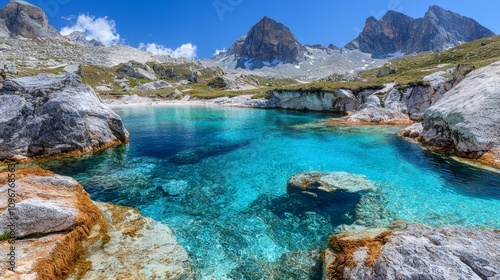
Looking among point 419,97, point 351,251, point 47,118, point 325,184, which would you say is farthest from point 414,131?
point 47,118

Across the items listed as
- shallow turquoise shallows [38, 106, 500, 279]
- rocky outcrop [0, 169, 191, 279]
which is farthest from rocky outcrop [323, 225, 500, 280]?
rocky outcrop [0, 169, 191, 279]

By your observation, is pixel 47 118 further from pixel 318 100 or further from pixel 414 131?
pixel 318 100

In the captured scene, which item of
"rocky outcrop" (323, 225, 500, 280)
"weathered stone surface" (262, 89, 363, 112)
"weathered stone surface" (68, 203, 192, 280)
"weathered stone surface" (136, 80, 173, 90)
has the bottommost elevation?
"weathered stone surface" (68, 203, 192, 280)

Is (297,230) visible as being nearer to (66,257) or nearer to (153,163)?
(66,257)

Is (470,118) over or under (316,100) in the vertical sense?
under

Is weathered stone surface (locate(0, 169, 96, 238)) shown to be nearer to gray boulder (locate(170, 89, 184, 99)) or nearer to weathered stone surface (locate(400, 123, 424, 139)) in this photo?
weathered stone surface (locate(400, 123, 424, 139))

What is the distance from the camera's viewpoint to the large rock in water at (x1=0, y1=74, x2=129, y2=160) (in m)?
25.7

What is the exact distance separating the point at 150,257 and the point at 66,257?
11.0 ft

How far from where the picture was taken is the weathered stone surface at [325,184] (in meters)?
18.5

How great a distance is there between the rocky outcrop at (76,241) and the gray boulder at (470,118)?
29662 millimetres

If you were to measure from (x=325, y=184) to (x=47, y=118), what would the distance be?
3009 centimetres

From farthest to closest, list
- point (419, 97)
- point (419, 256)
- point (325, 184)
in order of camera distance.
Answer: point (419, 97) < point (325, 184) < point (419, 256)

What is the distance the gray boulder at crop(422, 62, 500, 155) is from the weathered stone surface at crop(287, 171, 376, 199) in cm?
1389

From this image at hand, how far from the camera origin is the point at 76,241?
38.2ft
